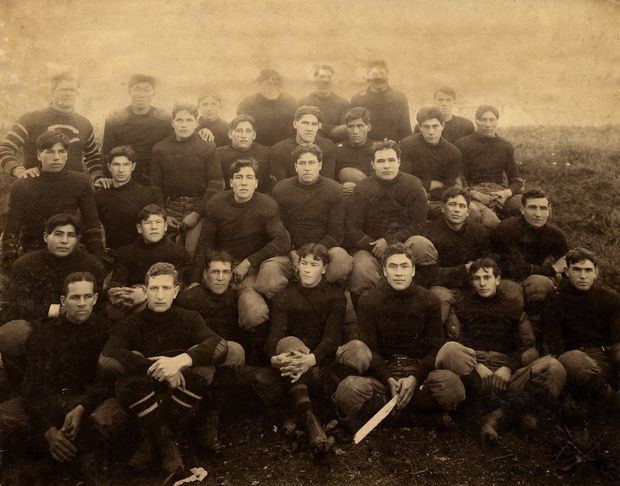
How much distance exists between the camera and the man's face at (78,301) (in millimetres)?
4105

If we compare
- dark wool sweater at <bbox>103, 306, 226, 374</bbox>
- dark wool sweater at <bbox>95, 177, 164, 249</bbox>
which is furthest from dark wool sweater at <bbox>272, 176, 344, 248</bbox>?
dark wool sweater at <bbox>103, 306, 226, 374</bbox>

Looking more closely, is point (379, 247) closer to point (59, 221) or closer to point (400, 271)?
point (400, 271)

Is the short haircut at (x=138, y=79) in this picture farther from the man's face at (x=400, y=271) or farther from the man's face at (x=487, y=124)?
the man's face at (x=487, y=124)

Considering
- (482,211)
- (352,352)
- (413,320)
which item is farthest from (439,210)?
(352,352)

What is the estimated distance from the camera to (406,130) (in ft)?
24.3

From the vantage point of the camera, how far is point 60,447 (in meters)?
3.77

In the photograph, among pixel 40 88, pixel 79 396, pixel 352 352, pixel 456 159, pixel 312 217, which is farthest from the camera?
pixel 456 159

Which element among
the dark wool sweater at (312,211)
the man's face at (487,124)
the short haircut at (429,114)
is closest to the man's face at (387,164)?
the dark wool sweater at (312,211)

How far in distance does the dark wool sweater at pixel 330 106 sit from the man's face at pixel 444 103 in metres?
1.14

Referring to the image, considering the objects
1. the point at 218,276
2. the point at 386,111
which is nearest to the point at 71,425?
the point at 218,276

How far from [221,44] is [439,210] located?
3377 millimetres

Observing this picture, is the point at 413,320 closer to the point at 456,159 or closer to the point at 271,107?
the point at 456,159

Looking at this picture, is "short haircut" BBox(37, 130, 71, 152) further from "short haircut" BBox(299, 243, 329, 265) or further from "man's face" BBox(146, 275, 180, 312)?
"short haircut" BBox(299, 243, 329, 265)

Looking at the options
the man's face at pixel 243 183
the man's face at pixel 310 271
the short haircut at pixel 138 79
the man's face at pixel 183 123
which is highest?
the short haircut at pixel 138 79
